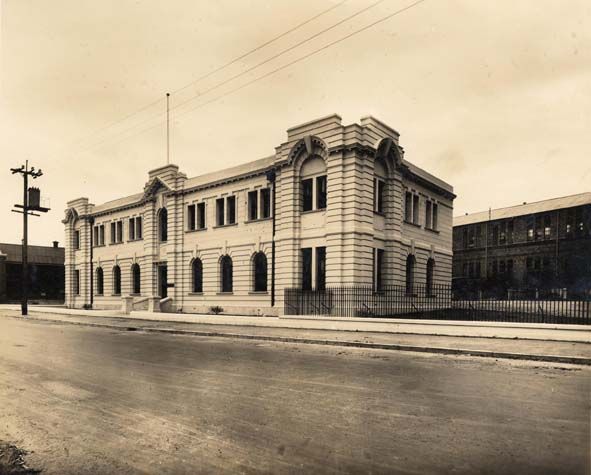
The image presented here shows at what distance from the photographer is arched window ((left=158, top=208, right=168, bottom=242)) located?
33625mm

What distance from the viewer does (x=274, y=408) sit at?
6.00 meters

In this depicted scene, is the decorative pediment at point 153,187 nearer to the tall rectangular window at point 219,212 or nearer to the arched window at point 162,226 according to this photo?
the arched window at point 162,226

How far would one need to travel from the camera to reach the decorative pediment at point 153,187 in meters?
32.9

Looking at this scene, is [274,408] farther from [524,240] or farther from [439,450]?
[524,240]

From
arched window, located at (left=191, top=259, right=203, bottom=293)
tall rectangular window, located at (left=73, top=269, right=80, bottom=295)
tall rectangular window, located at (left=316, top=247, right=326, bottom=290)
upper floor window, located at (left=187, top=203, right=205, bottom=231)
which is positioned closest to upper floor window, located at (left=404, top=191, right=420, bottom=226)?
tall rectangular window, located at (left=316, top=247, right=326, bottom=290)

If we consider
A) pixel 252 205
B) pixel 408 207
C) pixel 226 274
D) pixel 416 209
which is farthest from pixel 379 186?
pixel 226 274

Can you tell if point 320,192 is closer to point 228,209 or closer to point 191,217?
point 228,209

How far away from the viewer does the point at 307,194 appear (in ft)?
81.8

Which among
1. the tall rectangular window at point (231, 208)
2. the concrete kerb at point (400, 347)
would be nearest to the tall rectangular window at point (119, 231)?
the tall rectangular window at point (231, 208)

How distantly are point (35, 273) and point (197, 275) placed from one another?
1544 inches

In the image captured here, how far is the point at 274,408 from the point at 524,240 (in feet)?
162

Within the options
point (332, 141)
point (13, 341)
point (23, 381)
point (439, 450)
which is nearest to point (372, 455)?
point (439, 450)

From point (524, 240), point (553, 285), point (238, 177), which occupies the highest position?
point (238, 177)

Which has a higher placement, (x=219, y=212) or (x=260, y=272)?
(x=219, y=212)
